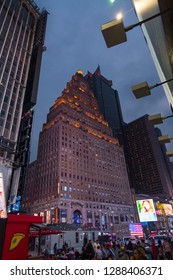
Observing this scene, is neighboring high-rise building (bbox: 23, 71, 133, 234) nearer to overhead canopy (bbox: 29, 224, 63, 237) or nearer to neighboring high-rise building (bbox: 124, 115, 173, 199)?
overhead canopy (bbox: 29, 224, 63, 237)

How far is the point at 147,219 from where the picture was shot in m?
30.2

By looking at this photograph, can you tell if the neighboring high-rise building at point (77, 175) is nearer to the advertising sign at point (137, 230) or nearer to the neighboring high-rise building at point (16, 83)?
the neighboring high-rise building at point (16, 83)

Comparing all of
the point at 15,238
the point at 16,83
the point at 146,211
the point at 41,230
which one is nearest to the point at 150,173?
the point at 146,211

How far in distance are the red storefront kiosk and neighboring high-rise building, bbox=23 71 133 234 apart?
68068 millimetres

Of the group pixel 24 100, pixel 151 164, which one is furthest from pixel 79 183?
pixel 151 164

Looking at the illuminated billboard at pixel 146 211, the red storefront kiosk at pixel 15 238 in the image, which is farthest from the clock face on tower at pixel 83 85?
the red storefront kiosk at pixel 15 238

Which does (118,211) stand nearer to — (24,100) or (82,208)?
(82,208)

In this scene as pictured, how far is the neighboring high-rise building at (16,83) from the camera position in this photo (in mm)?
39000

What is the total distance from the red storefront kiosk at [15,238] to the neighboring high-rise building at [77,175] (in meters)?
68.1

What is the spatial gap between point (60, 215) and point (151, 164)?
138 metres

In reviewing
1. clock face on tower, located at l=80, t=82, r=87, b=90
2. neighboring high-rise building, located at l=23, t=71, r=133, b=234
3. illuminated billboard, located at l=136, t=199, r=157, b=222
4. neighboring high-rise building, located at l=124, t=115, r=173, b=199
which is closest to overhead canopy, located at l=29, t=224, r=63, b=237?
illuminated billboard, located at l=136, t=199, r=157, b=222

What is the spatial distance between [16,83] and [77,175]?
187ft

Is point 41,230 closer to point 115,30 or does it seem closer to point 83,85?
point 115,30

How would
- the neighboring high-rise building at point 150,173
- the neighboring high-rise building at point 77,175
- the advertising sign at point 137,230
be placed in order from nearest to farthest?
the advertising sign at point 137,230 → the neighboring high-rise building at point 77,175 → the neighboring high-rise building at point 150,173
